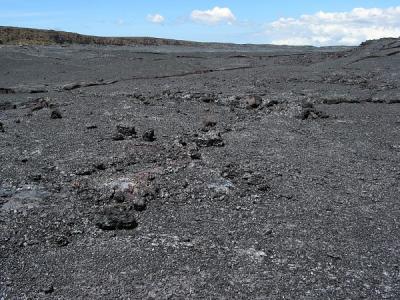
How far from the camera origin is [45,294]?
430 cm

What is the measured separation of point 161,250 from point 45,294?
1.22 metres

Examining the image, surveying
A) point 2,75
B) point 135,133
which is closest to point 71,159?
point 135,133

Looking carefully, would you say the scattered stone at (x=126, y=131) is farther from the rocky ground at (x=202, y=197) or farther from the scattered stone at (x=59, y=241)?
the scattered stone at (x=59, y=241)

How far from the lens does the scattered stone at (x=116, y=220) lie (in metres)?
5.46

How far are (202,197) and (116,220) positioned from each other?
1290 mm

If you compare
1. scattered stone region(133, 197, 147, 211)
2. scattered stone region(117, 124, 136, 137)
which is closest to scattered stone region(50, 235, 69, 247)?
scattered stone region(133, 197, 147, 211)

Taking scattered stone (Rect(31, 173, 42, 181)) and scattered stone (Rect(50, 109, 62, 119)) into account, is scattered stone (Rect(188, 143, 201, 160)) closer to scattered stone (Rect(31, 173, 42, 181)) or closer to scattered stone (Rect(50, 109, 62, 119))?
scattered stone (Rect(31, 173, 42, 181))

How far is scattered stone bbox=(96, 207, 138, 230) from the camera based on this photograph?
17.9ft

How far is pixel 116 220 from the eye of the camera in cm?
549

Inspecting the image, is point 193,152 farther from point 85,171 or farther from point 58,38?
point 58,38

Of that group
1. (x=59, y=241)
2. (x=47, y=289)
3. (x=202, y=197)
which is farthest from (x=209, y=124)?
(x=47, y=289)

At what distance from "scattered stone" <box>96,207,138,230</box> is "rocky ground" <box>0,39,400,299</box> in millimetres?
15

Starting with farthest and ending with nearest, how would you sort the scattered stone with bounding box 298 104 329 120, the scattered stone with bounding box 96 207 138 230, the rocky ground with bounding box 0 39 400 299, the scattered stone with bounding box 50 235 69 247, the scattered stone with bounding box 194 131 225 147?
the scattered stone with bounding box 298 104 329 120 → the scattered stone with bounding box 194 131 225 147 → the scattered stone with bounding box 96 207 138 230 → the scattered stone with bounding box 50 235 69 247 → the rocky ground with bounding box 0 39 400 299

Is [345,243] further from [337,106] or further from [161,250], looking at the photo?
[337,106]
